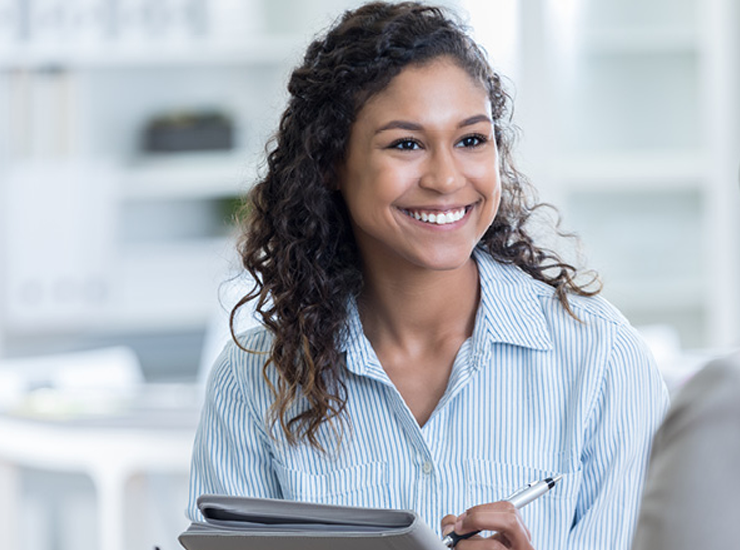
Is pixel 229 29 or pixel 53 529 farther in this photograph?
pixel 229 29

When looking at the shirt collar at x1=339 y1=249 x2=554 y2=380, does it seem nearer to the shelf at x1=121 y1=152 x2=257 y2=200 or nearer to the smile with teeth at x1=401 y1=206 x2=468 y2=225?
the smile with teeth at x1=401 y1=206 x2=468 y2=225

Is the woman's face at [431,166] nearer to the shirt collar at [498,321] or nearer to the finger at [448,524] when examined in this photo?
the shirt collar at [498,321]

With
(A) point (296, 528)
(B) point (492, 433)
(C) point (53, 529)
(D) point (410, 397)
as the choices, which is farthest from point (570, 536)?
(C) point (53, 529)

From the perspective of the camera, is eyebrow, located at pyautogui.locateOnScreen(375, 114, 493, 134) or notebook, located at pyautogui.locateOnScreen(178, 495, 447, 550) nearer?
notebook, located at pyautogui.locateOnScreen(178, 495, 447, 550)

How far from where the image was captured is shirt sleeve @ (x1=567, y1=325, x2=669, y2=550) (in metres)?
1.52

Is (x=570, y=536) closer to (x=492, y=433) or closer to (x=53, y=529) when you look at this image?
(x=492, y=433)

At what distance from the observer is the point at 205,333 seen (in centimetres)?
455

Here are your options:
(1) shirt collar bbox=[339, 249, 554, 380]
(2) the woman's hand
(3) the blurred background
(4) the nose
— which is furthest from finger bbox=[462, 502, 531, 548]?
(3) the blurred background

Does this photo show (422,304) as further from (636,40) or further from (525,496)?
(636,40)

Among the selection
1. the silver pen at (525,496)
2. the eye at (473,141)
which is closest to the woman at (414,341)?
the eye at (473,141)

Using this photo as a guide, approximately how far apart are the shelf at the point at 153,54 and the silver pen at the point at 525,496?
10.1 feet

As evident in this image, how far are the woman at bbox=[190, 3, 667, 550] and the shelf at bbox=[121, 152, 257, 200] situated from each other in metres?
2.72

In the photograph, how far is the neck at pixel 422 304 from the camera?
1.62 metres

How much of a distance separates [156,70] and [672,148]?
78.9 inches
